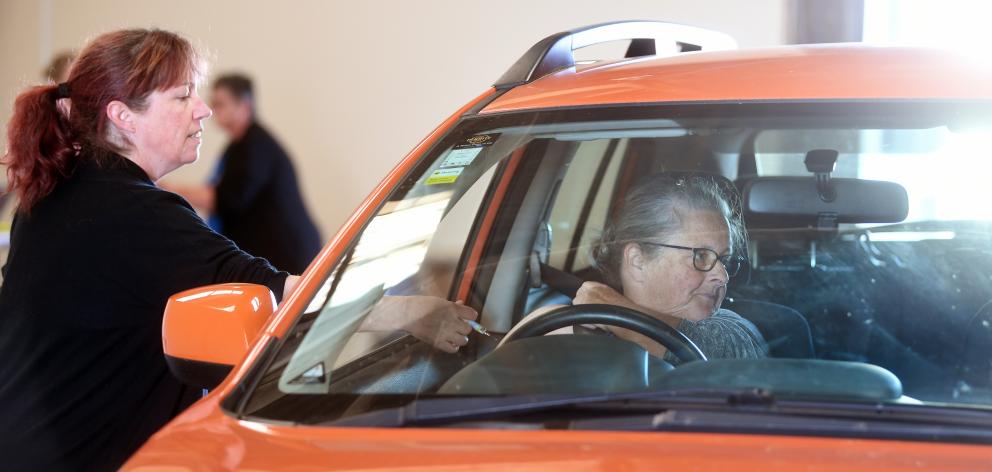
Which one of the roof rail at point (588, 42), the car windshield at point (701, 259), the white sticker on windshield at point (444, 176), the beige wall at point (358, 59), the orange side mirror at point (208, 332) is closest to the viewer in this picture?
the car windshield at point (701, 259)

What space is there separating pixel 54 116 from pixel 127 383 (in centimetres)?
53

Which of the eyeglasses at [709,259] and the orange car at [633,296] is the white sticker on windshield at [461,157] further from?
the eyeglasses at [709,259]

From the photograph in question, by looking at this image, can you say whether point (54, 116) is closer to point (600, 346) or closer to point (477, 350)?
point (477, 350)

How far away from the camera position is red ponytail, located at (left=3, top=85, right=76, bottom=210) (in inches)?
87.4

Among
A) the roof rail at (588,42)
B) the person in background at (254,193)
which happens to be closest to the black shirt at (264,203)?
the person in background at (254,193)

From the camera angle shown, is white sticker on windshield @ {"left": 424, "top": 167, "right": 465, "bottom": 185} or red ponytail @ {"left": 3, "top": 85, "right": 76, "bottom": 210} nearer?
white sticker on windshield @ {"left": 424, "top": 167, "right": 465, "bottom": 185}

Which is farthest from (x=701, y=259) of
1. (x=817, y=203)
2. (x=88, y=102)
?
Answer: (x=88, y=102)

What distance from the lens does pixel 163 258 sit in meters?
2.22

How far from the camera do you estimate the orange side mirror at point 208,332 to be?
1715 mm

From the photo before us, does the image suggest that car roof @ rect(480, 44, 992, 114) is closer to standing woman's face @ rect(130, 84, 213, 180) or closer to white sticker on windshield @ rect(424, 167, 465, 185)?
white sticker on windshield @ rect(424, 167, 465, 185)

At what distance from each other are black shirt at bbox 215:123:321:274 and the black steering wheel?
12.6 ft

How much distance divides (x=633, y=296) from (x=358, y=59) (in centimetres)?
494

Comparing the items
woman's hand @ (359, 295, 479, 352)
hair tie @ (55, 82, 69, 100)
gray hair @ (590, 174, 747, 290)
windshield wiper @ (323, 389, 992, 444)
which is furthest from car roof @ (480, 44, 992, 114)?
hair tie @ (55, 82, 69, 100)

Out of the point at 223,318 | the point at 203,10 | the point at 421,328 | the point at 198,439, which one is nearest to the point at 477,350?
the point at 421,328
